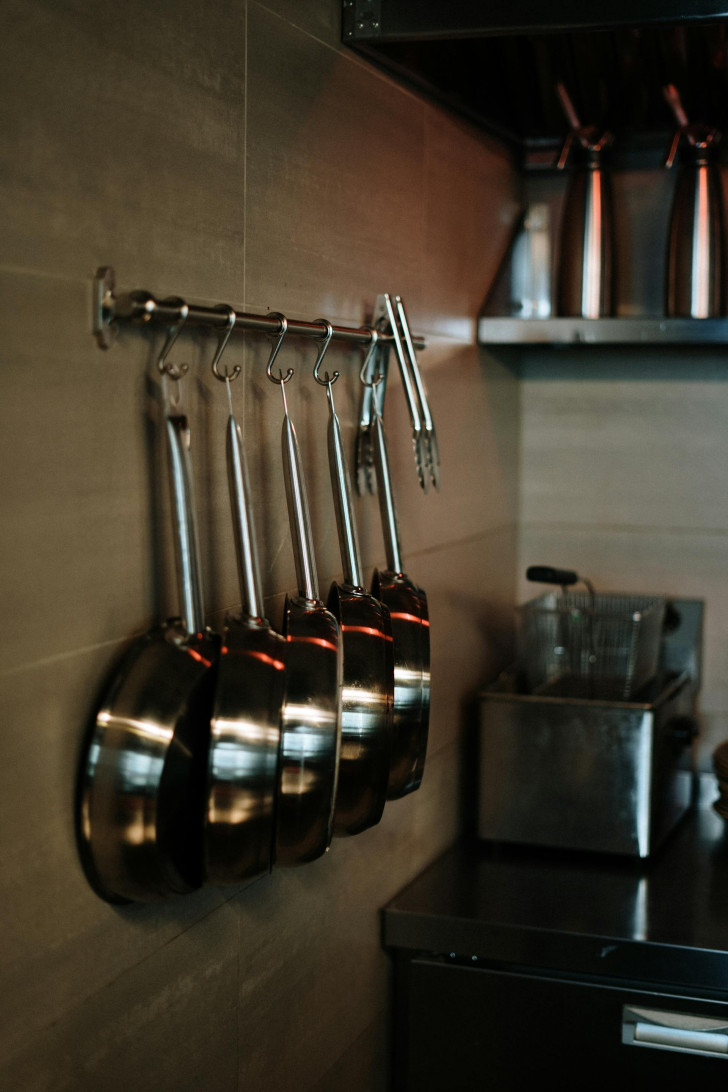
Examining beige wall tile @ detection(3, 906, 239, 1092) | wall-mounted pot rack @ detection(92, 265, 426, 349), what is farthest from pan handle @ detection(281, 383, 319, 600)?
beige wall tile @ detection(3, 906, 239, 1092)

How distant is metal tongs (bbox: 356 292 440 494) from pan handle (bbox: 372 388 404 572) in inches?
1.2

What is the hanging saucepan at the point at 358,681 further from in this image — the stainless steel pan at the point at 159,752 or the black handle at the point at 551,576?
the black handle at the point at 551,576

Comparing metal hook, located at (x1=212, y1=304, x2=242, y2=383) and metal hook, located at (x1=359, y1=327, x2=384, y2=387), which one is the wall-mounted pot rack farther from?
metal hook, located at (x1=359, y1=327, x2=384, y2=387)

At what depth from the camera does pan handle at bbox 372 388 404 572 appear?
1093 mm

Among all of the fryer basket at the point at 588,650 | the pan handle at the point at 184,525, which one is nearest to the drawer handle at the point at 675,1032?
the fryer basket at the point at 588,650

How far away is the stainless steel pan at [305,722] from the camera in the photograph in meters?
0.85

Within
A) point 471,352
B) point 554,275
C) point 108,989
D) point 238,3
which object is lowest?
point 108,989

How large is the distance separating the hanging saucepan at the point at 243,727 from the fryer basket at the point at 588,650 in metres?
0.73

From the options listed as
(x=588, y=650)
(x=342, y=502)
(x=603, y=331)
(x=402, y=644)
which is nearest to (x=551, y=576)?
(x=588, y=650)

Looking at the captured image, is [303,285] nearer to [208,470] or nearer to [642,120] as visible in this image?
[208,470]

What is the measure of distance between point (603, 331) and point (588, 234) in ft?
0.59

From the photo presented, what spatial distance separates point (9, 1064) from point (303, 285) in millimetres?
659

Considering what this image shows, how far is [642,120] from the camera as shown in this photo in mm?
1611

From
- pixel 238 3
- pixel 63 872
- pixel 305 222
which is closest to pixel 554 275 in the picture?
pixel 305 222
